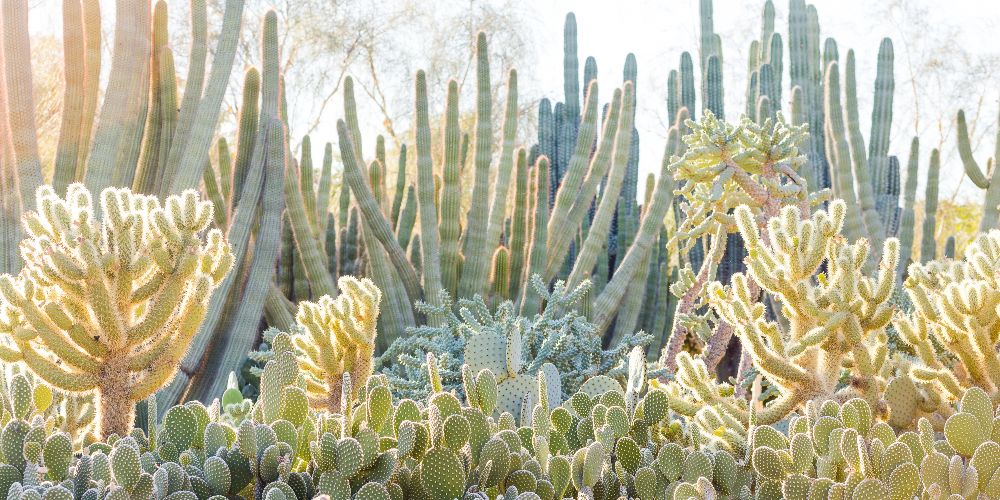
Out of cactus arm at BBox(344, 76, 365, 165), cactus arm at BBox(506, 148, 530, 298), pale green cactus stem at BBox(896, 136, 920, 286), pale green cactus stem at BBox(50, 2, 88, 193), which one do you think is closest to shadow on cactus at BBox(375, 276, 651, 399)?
cactus arm at BBox(506, 148, 530, 298)

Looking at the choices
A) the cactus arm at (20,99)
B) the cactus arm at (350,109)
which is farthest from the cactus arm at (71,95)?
the cactus arm at (350,109)

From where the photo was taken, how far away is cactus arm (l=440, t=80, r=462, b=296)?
474 centimetres

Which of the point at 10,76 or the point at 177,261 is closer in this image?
the point at 177,261

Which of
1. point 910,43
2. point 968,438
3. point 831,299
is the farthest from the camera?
point 910,43

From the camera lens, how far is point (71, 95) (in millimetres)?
3742

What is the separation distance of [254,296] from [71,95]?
1155 mm

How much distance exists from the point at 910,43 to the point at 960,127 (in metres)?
7.87

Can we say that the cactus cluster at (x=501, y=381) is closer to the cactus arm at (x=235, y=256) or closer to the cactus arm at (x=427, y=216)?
the cactus arm at (x=235, y=256)

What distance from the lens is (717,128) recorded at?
237 cm

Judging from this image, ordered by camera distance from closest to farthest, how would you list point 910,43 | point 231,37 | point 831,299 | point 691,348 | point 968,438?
point 968,438 → point 831,299 → point 231,37 → point 691,348 → point 910,43

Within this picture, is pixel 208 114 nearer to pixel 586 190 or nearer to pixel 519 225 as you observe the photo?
pixel 519 225

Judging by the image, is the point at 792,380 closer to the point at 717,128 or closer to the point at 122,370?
the point at 717,128

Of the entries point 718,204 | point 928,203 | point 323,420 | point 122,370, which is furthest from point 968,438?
point 928,203

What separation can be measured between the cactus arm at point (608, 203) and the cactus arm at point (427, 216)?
72cm
